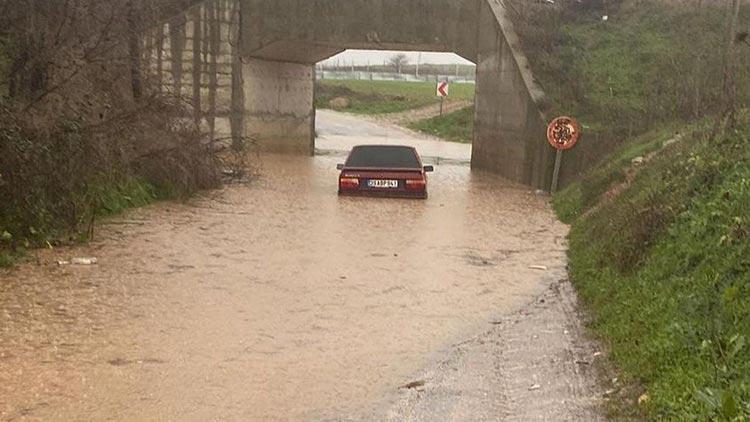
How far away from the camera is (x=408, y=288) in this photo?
1092 cm

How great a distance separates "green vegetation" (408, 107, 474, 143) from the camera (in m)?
50.5

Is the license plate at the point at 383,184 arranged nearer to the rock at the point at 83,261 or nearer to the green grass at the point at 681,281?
the green grass at the point at 681,281

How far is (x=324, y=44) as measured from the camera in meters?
28.2

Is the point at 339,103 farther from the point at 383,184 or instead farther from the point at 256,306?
the point at 256,306

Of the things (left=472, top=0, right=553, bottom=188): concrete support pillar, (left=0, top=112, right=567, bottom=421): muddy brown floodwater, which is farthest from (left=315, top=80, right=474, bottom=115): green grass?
(left=0, top=112, right=567, bottom=421): muddy brown floodwater

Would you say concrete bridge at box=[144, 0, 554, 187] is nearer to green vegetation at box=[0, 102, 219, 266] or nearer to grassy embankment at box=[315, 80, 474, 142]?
green vegetation at box=[0, 102, 219, 266]

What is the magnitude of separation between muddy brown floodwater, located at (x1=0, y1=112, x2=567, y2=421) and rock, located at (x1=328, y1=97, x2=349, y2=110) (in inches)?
1949

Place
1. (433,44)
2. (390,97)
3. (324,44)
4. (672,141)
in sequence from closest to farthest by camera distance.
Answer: (672,141) → (433,44) → (324,44) → (390,97)

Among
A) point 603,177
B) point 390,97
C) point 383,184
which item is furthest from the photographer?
point 390,97

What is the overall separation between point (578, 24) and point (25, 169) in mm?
20642

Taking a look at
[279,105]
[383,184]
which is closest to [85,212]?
[383,184]

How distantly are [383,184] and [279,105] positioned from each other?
43.3 feet

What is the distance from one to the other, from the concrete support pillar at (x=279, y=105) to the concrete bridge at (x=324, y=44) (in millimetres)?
67

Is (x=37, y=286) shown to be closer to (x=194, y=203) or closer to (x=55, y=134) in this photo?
(x=55, y=134)
